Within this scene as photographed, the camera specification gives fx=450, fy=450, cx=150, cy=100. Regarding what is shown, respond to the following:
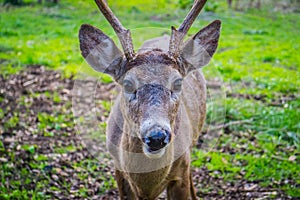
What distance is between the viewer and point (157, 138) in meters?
2.75

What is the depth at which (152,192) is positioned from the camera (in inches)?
141

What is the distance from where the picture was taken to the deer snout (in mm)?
2750

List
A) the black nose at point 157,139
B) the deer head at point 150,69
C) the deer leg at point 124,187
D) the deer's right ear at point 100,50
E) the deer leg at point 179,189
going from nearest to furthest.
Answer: the black nose at point 157,139 < the deer head at point 150,69 < the deer's right ear at point 100,50 < the deer leg at point 179,189 < the deer leg at point 124,187

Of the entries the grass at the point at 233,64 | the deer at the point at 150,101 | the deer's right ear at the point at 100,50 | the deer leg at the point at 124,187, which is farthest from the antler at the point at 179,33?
the deer leg at the point at 124,187

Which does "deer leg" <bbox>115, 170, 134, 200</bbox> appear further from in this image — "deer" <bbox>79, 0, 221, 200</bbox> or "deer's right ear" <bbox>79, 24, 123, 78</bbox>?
"deer's right ear" <bbox>79, 24, 123, 78</bbox>

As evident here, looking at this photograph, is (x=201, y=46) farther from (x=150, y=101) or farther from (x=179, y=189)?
(x=179, y=189)

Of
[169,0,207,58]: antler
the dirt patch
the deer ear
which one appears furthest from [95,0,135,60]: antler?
the dirt patch

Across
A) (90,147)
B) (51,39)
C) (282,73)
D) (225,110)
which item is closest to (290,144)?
(225,110)

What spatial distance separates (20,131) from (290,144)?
3.58 metres

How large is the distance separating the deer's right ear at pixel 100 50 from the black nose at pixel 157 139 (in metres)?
0.87

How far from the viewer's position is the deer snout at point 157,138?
2750 millimetres

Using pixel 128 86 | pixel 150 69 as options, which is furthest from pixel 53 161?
pixel 150 69

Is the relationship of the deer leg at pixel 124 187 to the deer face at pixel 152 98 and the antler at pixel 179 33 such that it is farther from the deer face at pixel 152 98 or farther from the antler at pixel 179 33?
the antler at pixel 179 33

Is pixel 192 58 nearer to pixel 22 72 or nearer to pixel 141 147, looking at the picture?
pixel 141 147
